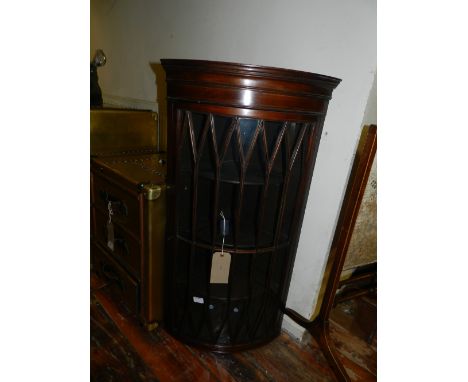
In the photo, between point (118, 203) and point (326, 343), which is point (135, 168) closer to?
point (118, 203)

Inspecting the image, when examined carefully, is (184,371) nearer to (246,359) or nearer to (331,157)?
(246,359)

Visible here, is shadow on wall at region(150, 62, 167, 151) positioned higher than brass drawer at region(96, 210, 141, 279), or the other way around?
shadow on wall at region(150, 62, 167, 151)

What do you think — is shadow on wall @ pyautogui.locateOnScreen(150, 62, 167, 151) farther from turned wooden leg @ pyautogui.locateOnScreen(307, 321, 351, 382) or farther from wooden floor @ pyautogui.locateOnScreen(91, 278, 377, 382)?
turned wooden leg @ pyautogui.locateOnScreen(307, 321, 351, 382)

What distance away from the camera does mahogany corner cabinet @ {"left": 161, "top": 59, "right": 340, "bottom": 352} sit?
996 millimetres

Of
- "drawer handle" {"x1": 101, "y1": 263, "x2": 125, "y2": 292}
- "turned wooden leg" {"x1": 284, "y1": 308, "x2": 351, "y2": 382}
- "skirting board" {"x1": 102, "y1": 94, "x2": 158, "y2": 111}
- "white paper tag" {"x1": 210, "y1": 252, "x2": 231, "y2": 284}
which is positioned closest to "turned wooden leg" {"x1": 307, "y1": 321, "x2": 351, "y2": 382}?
"turned wooden leg" {"x1": 284, "y1": 308, "x2": 351, "y2": 382}

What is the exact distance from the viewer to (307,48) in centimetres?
124

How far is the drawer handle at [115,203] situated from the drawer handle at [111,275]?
39 centimetres

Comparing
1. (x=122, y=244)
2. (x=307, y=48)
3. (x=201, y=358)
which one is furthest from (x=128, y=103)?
(x=201, y=358)

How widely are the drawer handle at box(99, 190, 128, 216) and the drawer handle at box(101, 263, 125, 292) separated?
1.27 ft

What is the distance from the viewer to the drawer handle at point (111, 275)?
1629 mm

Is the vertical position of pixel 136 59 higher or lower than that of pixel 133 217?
higher
